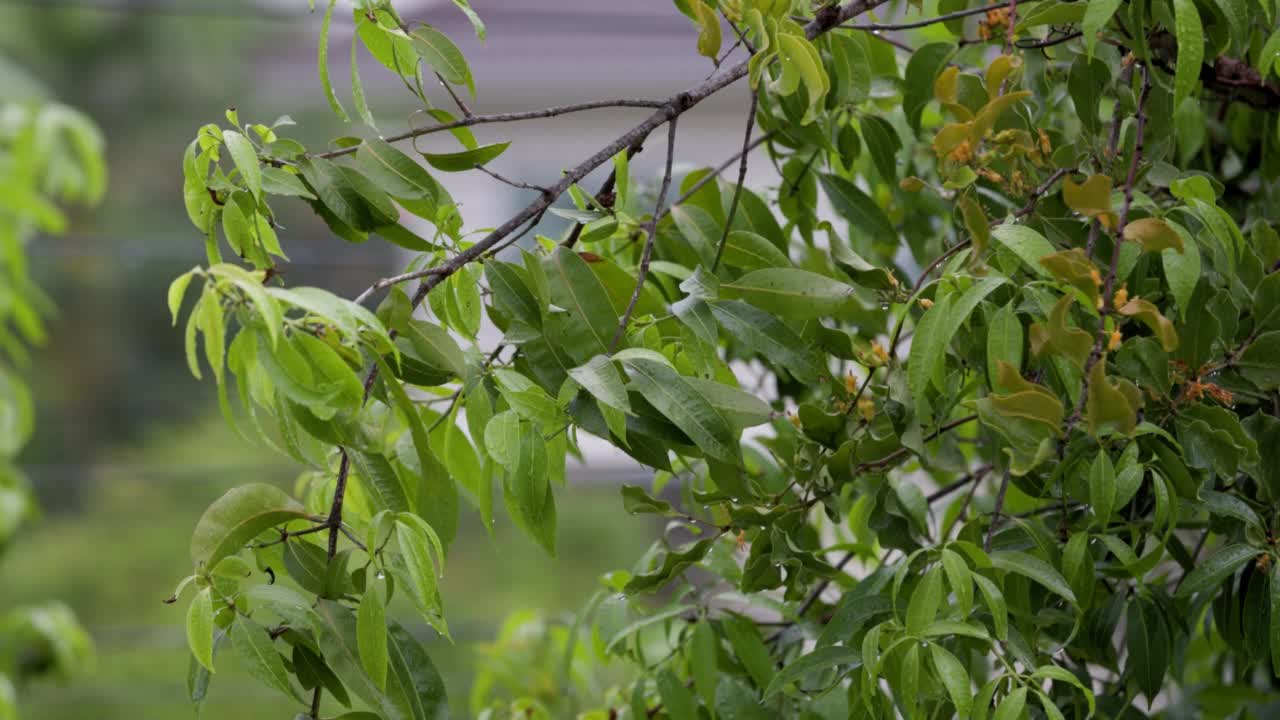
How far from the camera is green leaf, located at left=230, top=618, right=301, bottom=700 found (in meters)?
0.44

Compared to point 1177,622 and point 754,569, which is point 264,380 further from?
point 1177,622

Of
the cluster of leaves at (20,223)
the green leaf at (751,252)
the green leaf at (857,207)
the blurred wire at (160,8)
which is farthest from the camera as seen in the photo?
the blurred wire at (160,8)

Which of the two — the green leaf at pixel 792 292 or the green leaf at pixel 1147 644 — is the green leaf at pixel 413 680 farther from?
the green leaf at pixel 1147 644

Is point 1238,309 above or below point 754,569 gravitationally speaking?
above

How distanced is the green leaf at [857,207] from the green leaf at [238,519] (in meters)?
0.38

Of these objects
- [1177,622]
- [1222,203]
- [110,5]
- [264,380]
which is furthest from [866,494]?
[110,5]

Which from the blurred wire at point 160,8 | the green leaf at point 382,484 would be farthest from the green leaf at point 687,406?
the blurred wire at point 160,8

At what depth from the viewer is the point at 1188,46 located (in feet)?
1.63

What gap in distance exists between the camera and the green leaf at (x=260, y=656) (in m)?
0.44

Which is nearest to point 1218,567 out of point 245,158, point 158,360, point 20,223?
point 245,158

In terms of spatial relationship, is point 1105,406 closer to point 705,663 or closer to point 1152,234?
point 1152,234

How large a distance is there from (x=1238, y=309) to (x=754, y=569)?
0.25m

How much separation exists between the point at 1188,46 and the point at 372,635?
41 cm

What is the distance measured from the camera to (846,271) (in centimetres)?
58
